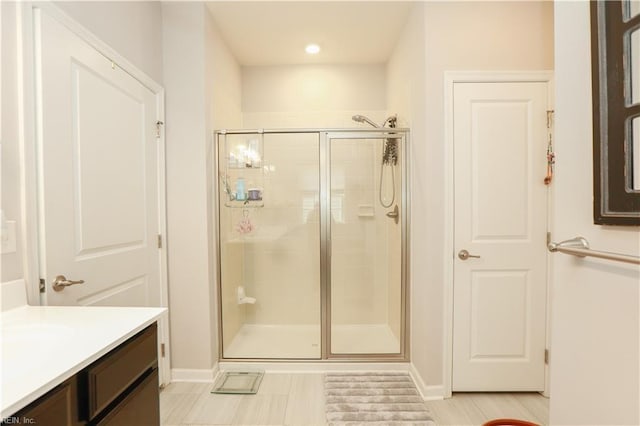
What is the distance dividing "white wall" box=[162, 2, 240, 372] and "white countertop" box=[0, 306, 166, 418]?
3.58 ft

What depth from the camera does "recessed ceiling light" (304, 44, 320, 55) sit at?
2936mm

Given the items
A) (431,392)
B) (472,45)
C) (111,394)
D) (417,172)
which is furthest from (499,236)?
(111,394)

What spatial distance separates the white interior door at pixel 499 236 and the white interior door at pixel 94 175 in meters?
2.03

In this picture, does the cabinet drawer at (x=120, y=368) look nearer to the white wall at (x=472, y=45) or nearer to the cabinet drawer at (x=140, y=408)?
the cabinet drawer at (x=140, y=408)

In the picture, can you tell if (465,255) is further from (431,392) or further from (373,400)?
(373,400)

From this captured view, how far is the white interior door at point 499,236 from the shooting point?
83.1 inches

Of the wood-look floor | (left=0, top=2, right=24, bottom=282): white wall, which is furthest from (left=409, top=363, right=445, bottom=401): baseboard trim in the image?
(left=0, top=2, right=24, bottom=282): white wall

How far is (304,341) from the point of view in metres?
2.70

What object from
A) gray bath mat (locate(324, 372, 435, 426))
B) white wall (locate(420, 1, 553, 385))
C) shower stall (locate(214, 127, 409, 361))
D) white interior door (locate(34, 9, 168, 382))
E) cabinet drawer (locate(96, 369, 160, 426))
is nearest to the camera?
cabinet drawer (locate(96, 369, 160, 426))

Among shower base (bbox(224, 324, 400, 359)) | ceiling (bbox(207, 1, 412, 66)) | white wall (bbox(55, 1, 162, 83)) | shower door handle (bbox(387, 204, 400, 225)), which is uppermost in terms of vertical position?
ceiling (bbox(207, 1, 412, 66))

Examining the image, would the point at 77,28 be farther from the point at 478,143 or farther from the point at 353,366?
the point at 353,366

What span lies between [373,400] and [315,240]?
122 cm

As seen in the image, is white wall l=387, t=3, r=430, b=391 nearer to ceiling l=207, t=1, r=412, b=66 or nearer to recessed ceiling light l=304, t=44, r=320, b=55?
ceiling l=207, t=1, r=412, b=66

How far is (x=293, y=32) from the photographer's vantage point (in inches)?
105
